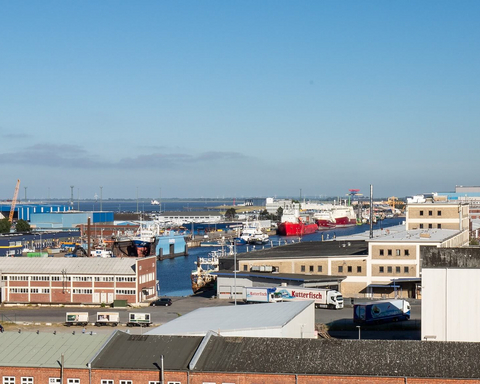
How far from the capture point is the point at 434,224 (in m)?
71.2

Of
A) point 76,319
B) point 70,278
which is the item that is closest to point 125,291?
point 70,278

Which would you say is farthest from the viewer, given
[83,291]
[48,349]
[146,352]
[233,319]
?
[83,291]

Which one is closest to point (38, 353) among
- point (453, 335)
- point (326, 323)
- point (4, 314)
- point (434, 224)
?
point (453, 335)

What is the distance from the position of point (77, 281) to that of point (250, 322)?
28505 mm

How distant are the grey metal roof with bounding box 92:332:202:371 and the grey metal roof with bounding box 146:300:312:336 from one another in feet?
5.64

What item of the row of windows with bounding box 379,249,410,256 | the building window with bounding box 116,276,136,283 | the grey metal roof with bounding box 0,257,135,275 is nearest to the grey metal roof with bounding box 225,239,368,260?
the row of windows with bounding box 379,249,410,256

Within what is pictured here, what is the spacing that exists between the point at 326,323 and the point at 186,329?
15.4 meters

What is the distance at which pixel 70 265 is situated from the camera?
56.5 meters

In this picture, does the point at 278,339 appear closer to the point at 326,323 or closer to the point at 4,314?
the point at 326,323

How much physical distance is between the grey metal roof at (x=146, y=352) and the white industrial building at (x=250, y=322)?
1.57m

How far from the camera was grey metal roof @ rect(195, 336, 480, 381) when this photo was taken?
23.2 meters

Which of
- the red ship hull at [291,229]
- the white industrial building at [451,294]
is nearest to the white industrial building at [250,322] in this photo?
the white industrial building at [451,294]

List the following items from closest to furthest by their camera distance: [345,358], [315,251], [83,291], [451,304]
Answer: [345,358] < [451,304] < [83,291] < [315,251]

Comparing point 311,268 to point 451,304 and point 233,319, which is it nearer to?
point 451,304
